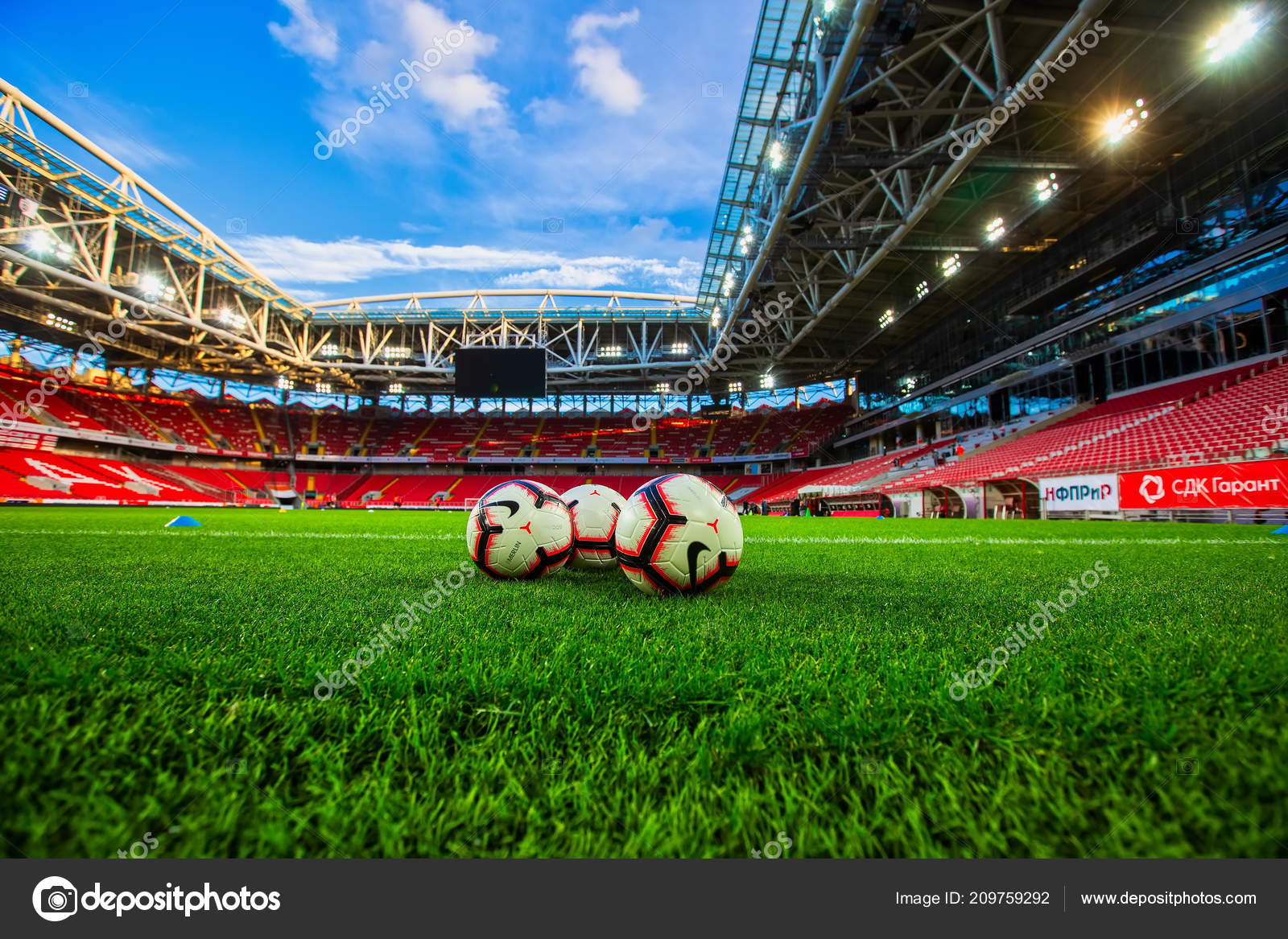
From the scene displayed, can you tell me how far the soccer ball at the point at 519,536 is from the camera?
333 centimetres

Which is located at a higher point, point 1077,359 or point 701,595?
point 1077,359

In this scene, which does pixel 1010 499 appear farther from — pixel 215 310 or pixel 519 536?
pixel 215 310

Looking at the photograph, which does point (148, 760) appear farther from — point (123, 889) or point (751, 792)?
point (751, 792)

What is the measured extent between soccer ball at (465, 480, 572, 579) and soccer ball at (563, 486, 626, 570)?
8.7 inches

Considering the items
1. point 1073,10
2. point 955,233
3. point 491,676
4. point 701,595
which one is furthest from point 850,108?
point 491,676

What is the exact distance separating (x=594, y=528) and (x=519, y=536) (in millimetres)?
648

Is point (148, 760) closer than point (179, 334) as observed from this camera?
Answer: Yes

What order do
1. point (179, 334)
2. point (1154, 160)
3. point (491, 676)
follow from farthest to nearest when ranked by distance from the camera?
point (179, 334) → point (1154, 160) → point (491, 676)

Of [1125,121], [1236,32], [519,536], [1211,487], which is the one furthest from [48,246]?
[1236,32]

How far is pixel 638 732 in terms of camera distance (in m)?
1.16

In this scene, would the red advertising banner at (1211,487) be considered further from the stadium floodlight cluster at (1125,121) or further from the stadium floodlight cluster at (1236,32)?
the stadium floodlight cluster at (1236,32)

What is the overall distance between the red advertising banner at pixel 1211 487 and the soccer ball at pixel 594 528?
13837 mm

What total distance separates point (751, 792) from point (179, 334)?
37496mm

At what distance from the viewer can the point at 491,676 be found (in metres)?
1.47
